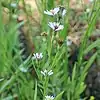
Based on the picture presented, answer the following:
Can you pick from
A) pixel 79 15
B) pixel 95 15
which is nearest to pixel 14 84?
pixel 95 15

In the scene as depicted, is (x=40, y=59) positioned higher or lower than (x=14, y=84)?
higher

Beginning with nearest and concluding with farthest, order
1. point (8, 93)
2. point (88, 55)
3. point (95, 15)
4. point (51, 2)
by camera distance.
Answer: point (95, 15) < point (51, 2) < point (8, 93) < point (88, 55)

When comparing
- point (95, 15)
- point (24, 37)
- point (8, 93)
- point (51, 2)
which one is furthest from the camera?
point (24, 37)

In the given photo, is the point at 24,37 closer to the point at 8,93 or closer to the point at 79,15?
the point at 79,15

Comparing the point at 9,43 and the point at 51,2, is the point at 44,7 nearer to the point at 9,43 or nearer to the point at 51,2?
the point at 51,2

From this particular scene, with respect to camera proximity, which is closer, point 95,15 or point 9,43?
point 95,15

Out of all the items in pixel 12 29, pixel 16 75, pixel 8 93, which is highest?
pixel 12 29

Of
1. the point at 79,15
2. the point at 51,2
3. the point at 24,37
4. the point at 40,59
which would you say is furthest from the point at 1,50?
the point at 79,15

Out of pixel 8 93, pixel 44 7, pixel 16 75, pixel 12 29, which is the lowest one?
pixel 8 93

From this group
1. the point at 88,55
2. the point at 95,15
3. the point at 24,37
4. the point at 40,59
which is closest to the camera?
the point at 40,59
